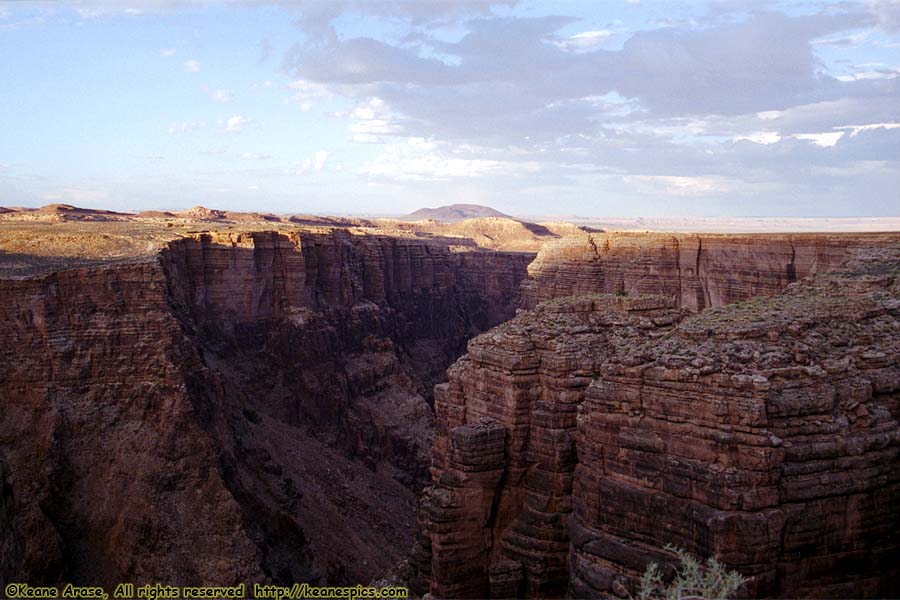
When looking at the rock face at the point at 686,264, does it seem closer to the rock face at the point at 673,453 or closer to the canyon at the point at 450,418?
the canyon at the point at 450,418

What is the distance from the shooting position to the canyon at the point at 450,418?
16.2m

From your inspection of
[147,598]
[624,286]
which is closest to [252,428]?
[147,598]

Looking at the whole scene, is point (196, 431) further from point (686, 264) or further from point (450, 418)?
point (686, 264)

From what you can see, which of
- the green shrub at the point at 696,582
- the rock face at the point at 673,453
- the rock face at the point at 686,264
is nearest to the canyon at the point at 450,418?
the rock face at the point at 673,453

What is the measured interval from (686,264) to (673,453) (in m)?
32.0

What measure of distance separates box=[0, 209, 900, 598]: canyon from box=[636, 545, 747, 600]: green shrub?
522 millimetres

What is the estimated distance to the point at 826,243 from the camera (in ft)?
122

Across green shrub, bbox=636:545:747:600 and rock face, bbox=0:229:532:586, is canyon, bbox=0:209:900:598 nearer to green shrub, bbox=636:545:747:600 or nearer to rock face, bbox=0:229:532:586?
rock face, bbox=0:229:532:586

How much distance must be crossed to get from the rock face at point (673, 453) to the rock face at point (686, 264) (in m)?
16.9

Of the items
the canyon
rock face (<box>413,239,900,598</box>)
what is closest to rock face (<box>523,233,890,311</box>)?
the canyon

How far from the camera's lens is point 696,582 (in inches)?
569

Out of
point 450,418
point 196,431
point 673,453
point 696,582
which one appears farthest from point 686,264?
point 696,582

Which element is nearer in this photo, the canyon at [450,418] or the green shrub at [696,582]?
the green shrub at [696,582]

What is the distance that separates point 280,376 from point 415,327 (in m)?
23.8
